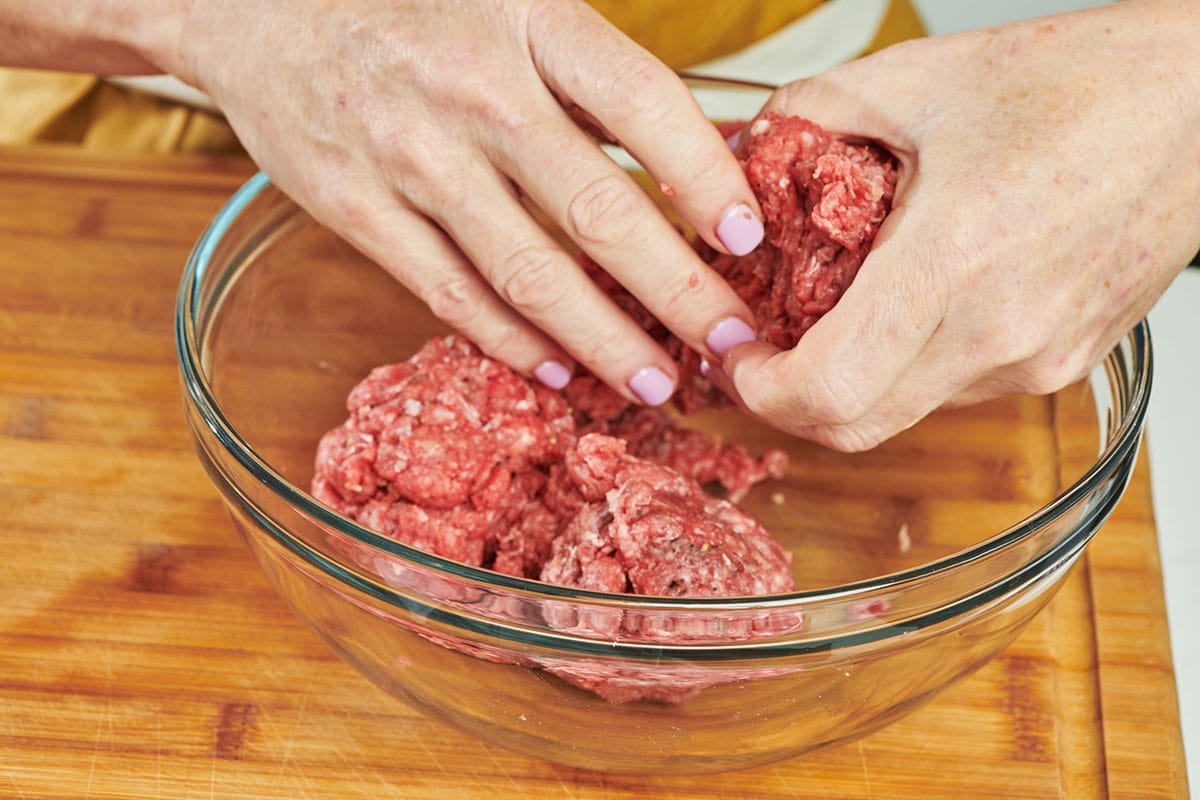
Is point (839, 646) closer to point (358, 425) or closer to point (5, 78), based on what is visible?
point (358, 425)

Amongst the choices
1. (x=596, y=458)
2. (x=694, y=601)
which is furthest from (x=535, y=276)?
(x=694, y=601)

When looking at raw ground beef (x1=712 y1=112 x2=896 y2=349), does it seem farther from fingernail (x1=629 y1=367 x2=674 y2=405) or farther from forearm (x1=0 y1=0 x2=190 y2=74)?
forearm (x1=0 y1=0 x2=190 y2=74)

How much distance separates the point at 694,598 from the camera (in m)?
1.06

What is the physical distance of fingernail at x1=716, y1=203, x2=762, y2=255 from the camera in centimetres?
137

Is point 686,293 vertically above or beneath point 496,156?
beneath

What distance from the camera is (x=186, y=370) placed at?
1317mm

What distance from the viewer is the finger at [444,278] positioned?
1477 mm

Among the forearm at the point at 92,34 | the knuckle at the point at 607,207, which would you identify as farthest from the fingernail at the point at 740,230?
the forearm at the point at 92,34

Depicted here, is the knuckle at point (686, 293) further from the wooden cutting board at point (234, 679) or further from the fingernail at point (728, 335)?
the wooden cutting board at point (234, 679)

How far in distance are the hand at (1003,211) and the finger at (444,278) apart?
0.29 meters

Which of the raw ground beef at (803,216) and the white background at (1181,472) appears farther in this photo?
the white background at (1181,472)

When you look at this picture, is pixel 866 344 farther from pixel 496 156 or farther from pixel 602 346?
pixel 496 156

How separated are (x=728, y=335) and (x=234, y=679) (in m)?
0.72

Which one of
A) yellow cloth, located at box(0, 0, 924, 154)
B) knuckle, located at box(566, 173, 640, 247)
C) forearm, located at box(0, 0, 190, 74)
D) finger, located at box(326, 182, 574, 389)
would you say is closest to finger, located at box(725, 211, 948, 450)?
knuckle, located at box(566, 173, 640, 247)
